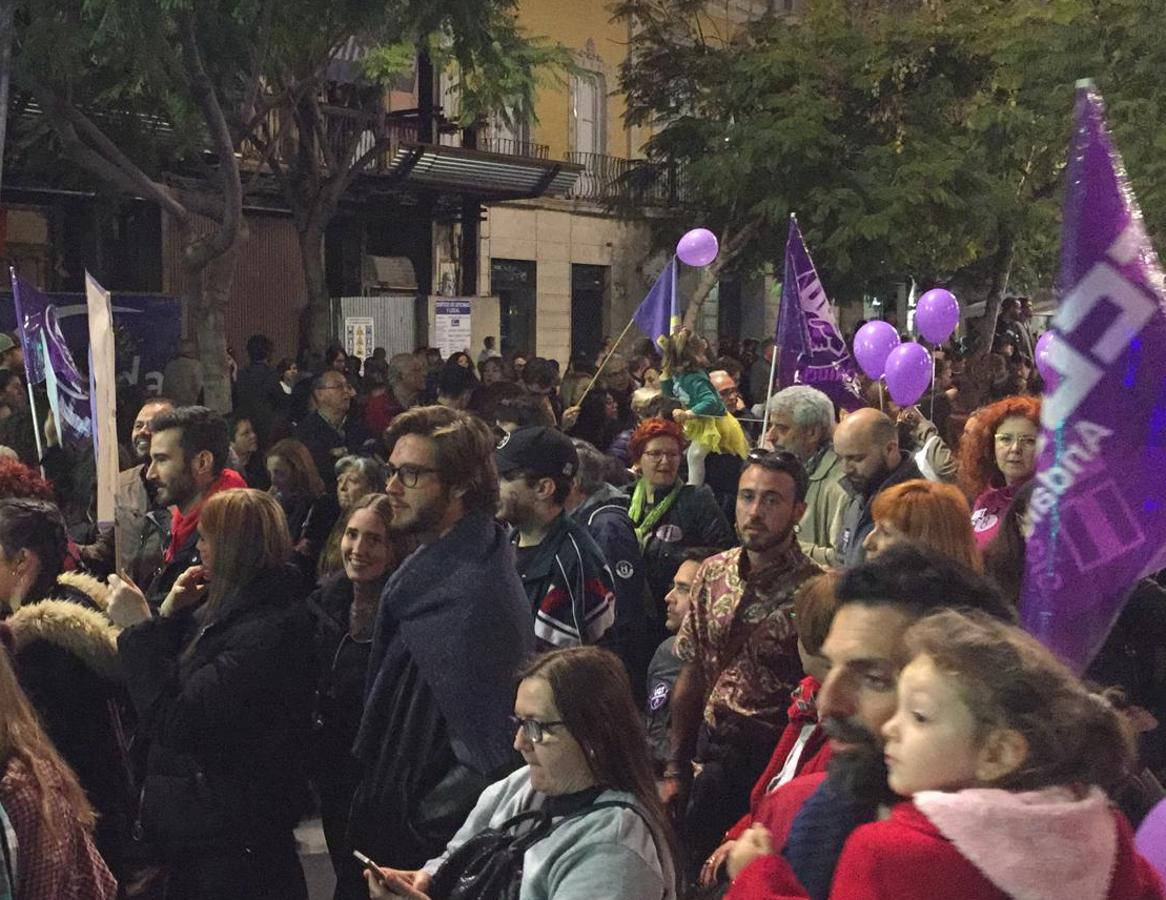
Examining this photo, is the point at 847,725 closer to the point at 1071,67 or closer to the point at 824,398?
the point at 824,398

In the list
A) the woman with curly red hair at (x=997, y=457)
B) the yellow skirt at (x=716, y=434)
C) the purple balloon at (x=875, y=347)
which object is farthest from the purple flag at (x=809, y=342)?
the woman with curly red hair at (x=997, y=457)

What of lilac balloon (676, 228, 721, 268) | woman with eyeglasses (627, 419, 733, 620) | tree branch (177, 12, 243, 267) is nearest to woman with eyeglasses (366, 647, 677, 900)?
woman with eyeglasses (627, 419, 733, 620)

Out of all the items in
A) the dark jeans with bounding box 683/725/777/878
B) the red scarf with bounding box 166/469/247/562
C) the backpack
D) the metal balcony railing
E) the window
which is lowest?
the dark jeans with bounding box 683/725/777/878

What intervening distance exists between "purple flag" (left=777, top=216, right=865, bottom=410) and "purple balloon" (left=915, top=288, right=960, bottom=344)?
379 cm

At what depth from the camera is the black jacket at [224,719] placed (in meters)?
3.82

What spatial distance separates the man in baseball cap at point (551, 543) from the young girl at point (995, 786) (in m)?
2.27

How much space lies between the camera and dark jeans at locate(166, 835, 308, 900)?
3879 millimetres

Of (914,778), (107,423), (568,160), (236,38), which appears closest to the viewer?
(914,778)

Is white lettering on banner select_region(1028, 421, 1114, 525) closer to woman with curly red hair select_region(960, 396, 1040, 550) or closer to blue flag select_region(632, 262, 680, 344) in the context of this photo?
woman with curly red hair select_region(960, 396, 1040, 550)

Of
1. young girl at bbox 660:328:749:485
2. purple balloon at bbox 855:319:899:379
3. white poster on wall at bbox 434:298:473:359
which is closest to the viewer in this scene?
young girl at bbox 660:328:749:485

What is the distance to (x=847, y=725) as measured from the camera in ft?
7.62

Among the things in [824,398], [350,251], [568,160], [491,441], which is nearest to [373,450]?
[824,398]

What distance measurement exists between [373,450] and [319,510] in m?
2.11

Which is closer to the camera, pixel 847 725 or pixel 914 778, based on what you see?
pixel 914 778
